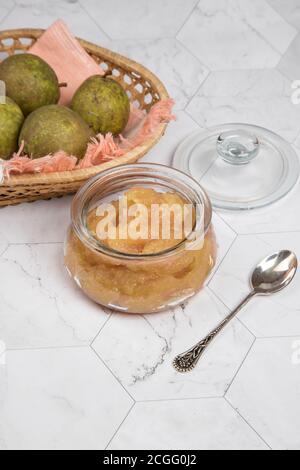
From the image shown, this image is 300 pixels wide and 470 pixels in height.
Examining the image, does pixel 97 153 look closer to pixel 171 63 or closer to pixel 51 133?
pixel 51 133

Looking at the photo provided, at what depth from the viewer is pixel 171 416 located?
31.9 inches

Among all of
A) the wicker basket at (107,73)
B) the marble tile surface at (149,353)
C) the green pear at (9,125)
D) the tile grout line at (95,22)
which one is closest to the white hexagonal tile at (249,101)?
the marble tile surface at (149,353)

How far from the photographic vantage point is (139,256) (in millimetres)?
819

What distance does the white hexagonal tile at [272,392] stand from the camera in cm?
80

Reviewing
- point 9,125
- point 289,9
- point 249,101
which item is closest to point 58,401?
point 9,125

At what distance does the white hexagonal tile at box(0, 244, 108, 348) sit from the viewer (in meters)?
0.89

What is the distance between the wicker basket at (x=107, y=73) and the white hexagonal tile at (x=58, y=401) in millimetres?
226

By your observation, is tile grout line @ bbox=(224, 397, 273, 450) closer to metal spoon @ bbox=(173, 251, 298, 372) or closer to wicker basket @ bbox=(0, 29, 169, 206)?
metal spoon @ bbox=(173, 251, 298, 372)

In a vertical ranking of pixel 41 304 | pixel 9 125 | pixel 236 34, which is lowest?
pixel 41 304

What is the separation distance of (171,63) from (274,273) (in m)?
0.56

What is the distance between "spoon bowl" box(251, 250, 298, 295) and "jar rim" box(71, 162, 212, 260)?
12 centimetres

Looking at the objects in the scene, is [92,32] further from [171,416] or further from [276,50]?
[171,416]

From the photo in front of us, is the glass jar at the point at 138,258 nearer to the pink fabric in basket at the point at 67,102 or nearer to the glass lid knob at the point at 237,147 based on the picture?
the pink fabric in basket at the point at 67,102
